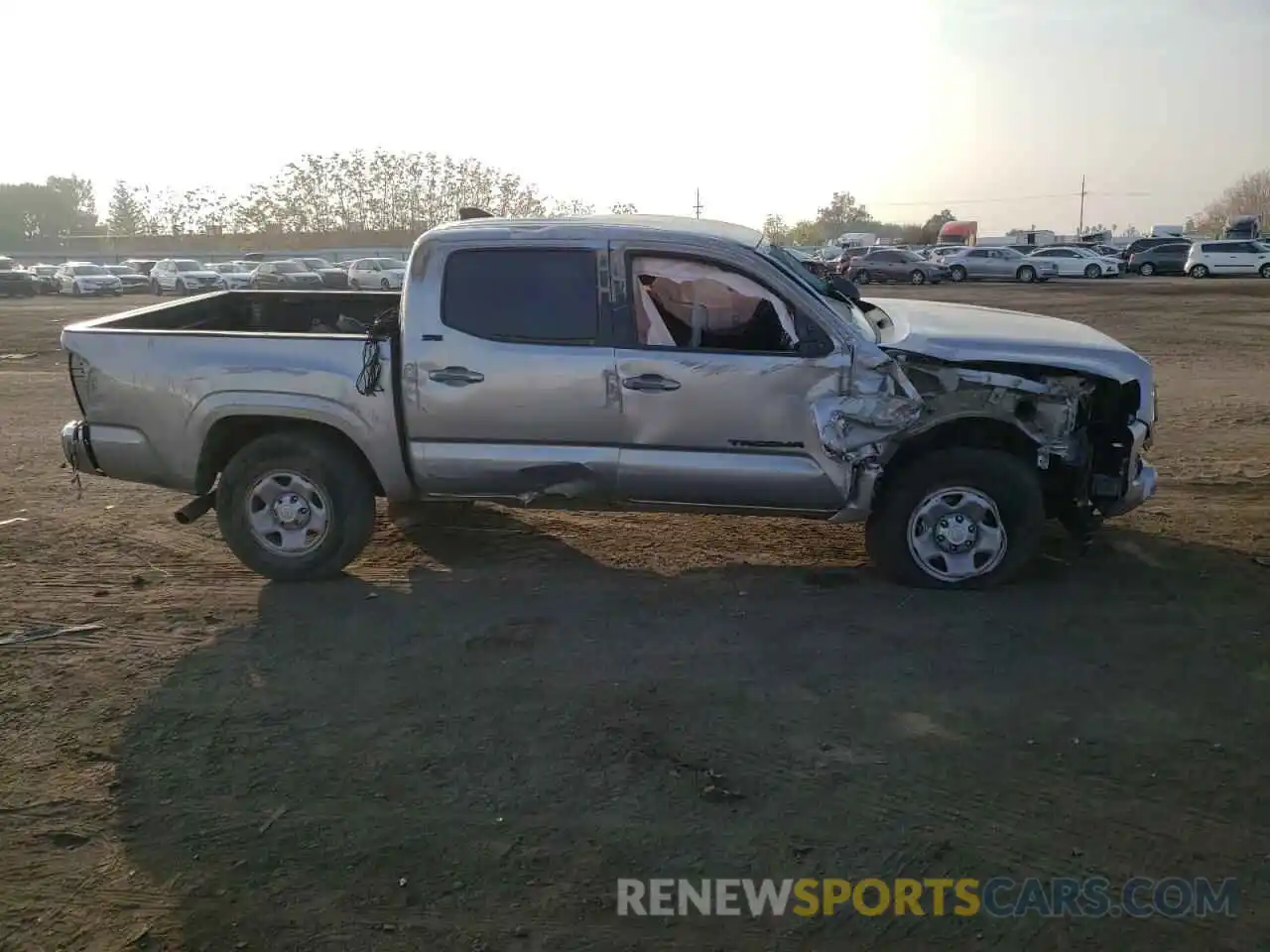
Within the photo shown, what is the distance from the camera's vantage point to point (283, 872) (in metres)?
3.35

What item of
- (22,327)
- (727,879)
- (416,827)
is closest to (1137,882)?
(727,879)

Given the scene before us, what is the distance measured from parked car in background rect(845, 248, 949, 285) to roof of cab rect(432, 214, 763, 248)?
3907 centimetres

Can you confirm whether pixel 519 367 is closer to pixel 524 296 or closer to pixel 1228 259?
pixel 524 296

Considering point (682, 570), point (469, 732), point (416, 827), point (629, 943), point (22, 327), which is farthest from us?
point (22, 327)

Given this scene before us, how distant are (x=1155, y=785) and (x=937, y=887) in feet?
3.63

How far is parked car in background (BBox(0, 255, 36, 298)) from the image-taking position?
42250 mm

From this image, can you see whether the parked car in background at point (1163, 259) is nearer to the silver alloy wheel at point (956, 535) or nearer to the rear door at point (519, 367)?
the silver alloy wheel at point (956, 535)

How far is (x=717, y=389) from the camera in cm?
551

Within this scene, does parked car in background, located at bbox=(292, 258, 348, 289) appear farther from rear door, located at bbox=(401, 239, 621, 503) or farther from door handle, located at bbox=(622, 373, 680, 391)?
door handle, located at bbox=(622, 373, 680, 391)

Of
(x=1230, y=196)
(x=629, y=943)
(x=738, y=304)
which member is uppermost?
(x=1230, y=196)

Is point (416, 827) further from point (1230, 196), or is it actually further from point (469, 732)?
point (1230, 196)

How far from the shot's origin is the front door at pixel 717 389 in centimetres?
549

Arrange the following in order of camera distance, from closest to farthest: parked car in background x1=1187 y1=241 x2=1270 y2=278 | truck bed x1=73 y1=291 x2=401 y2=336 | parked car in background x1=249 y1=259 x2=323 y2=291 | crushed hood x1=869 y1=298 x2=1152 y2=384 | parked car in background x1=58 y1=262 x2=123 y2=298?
crushed hood x1=869 y1=298 x2=1152 y2=384 → truck bed x1=73 y1=291 x2=401 y2=336 → parked car in background x1=249 y1=259 x2=323 y2=291 → parked car in background x1=1187 y1=241 x2=1270 y2=278 → parked car in background x1=58 y1=262 x2=123 y2=298

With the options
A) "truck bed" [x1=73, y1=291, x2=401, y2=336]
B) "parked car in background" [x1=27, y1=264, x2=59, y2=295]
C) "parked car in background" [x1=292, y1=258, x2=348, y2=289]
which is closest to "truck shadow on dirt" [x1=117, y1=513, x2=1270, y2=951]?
"truck bed" [x1=73, y1=291, x2=401, y2=336]
